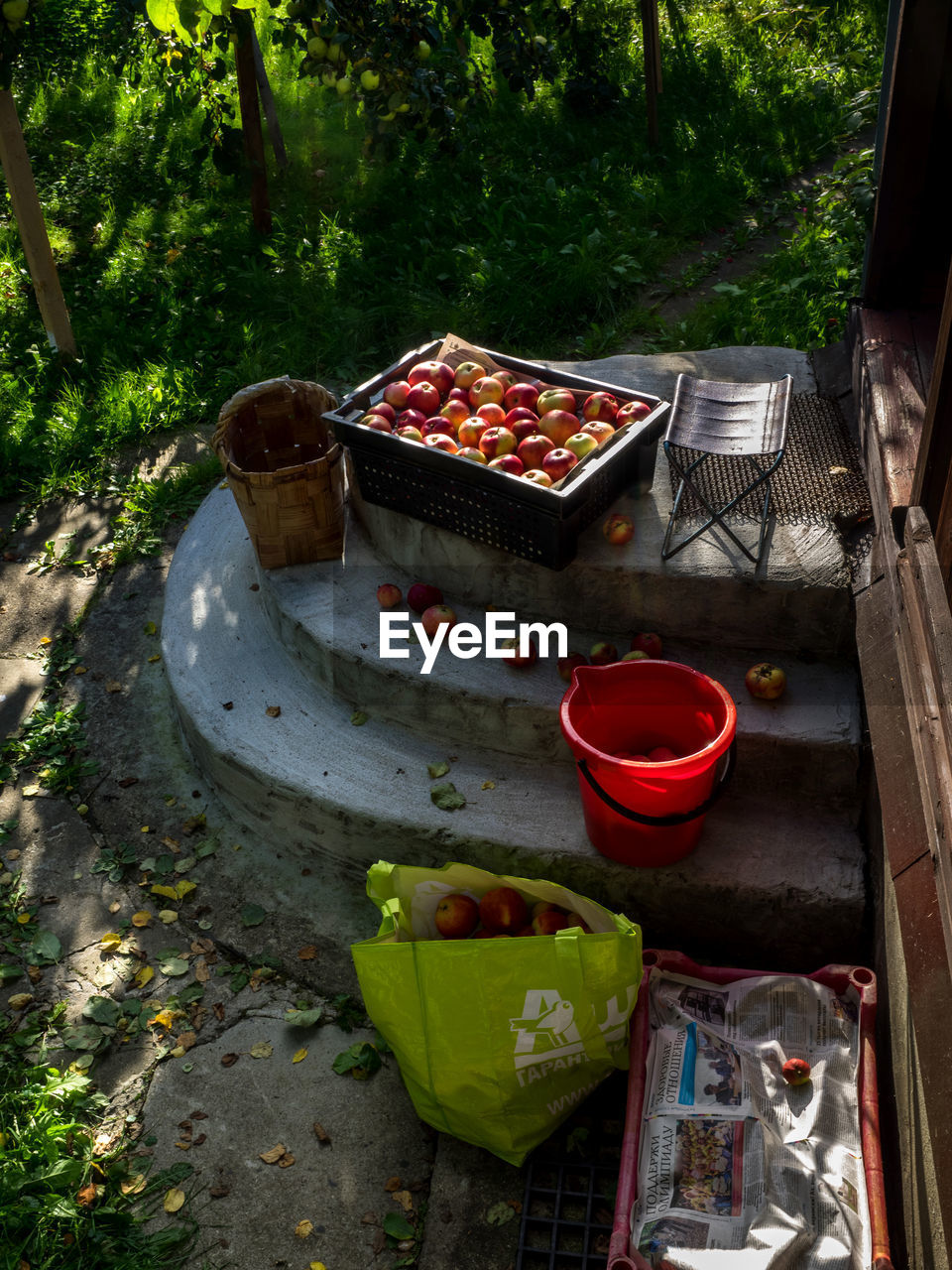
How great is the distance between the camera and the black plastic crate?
3768 millimetres

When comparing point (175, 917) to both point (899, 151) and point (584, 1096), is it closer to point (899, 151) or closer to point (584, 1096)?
point (584, 1096)

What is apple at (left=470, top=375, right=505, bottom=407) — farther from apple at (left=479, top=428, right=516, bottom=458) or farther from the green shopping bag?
the green shopping bag

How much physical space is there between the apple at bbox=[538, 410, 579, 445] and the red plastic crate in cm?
202

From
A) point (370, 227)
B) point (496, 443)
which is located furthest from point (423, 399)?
point (370, 227)

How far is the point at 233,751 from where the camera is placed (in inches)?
162

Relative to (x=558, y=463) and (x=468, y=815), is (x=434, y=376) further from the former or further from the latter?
(x=468, y=815)

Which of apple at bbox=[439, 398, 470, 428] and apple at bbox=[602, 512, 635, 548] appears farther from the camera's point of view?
apple at bbox=[439, 398, 470, 428]

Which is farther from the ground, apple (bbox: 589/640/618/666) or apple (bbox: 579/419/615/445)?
apple (bbox: 579/419/615/445)

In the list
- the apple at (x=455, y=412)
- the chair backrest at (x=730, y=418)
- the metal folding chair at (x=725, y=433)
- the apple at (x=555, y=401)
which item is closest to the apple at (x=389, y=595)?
the apple at (x=455, y=412)

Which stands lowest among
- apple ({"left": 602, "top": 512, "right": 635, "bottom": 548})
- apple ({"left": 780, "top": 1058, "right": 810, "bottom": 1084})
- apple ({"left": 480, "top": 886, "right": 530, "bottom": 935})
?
apple ({"left": 780, "top": 1058, "right": 810, "bottom": 1084})

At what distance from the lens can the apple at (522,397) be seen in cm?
436

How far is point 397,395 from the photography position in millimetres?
4379

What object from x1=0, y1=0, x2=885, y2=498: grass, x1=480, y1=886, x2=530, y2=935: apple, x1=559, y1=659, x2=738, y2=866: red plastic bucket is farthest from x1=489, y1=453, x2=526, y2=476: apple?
x1=0, y1=0, x2=885, y2=498: grass

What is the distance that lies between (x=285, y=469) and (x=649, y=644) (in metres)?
1.60
